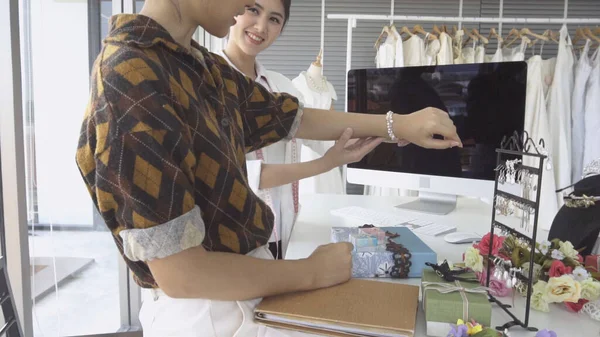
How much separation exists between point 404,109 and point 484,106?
0.27 meters

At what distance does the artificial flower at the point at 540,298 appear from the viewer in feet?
2.34

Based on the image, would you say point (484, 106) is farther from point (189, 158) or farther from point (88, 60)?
point (88, 60)

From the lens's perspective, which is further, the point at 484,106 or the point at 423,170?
the point at 423,170

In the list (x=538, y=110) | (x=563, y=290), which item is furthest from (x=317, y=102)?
(x=563, y=290)

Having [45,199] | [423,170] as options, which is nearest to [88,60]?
[45,199]

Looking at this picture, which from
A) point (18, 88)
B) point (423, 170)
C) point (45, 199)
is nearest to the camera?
point (18, 88)

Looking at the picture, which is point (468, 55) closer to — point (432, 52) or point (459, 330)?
point (432, 52)

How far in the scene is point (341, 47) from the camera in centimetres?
302

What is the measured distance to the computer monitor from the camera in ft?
4.23

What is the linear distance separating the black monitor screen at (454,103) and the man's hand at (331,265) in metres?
0.82

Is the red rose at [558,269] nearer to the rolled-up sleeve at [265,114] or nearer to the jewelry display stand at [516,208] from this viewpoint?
the jewelry display stand at [516,208]

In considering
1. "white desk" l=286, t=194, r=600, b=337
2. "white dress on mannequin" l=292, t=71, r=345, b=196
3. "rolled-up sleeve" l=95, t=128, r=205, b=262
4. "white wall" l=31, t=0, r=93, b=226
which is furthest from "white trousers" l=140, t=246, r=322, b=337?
"white dress on mannequin" l=292, t=71, r=345, b=196

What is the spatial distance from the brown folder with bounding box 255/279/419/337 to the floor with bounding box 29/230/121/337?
1476 millimetres

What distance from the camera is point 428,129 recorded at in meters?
0.94
